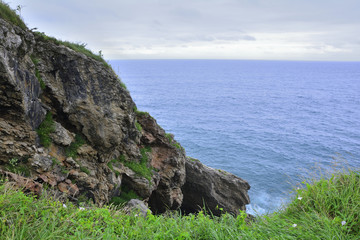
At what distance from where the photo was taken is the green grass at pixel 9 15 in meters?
11.7

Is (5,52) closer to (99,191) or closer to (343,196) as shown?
(99,191)

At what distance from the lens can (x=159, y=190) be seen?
66.1 feet

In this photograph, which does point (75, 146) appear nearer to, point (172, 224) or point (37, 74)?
point (37, 74)

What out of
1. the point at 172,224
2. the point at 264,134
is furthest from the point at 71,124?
the point at 264,134

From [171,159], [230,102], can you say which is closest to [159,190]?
[171,159]

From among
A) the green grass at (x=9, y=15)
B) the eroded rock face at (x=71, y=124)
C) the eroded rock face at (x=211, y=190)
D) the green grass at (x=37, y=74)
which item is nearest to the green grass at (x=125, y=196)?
the eroded rock face at (x=71, y=124)

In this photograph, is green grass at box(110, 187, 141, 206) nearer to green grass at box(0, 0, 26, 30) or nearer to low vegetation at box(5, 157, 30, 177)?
low vegetation at box(5, 157, 30, 177)

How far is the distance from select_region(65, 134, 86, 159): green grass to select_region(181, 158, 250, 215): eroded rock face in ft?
37.2

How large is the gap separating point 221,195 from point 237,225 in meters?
18.7

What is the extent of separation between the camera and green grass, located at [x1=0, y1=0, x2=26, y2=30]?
11.7 meters

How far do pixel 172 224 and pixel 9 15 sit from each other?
12.3 meters

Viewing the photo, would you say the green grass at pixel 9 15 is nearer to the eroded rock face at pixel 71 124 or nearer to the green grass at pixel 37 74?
the eroded rock face at pixel 71 124

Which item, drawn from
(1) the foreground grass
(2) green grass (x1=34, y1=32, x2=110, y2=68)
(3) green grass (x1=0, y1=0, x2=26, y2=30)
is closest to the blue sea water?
(2) green grass (x1=34, y1=32, x2=110, y2=68)

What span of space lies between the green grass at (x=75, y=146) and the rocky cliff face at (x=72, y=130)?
0.18ft
